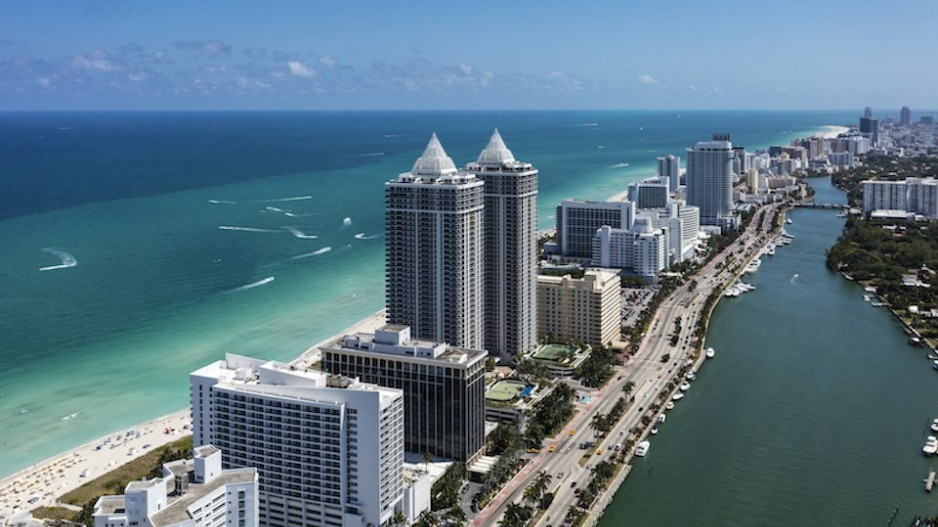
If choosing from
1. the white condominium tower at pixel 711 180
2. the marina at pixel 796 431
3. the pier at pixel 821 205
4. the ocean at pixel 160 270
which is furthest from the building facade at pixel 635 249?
the pier at pixel 821 205

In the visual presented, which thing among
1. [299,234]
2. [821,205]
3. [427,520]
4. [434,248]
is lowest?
[427,520]

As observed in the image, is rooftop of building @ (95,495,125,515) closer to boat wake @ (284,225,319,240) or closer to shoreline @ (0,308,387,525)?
shoreline @ (0,308,387,525)

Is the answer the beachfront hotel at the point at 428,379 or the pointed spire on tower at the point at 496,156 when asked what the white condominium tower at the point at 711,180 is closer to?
the pointed spire on tower at the point at 496,156

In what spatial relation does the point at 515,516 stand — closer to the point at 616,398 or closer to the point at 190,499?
the point at 190,499

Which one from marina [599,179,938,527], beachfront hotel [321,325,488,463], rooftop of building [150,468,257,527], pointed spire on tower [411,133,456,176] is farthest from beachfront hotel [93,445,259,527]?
pointed spire on tower [411,133,456,176]

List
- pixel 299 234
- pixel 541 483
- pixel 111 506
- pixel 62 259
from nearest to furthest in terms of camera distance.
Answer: pixel 111 506
pixel 541 483
pixel 62 259
pixel 299 234

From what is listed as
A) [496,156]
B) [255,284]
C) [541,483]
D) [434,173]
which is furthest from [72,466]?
[255,284]
